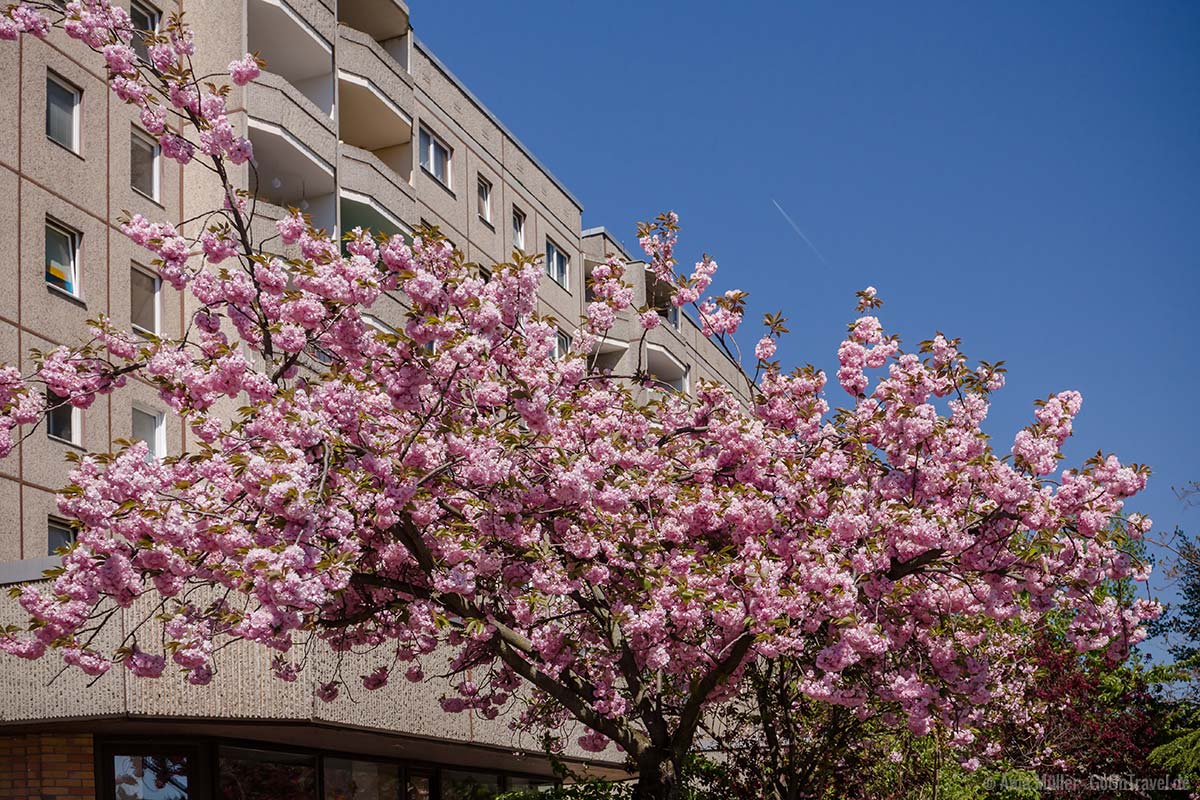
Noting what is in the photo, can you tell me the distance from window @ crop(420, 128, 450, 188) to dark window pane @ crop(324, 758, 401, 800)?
1640 centimetres

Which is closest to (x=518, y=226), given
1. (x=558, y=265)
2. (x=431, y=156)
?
(x=558, y=265)

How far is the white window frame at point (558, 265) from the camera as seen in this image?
38.3m

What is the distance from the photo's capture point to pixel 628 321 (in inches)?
1742

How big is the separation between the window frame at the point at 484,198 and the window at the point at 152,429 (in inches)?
492

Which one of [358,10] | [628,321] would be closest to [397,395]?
[358,10]

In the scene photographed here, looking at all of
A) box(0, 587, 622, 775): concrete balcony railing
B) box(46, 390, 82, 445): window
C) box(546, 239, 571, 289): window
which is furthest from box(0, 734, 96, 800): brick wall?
box(546, 239, 571, 289): window

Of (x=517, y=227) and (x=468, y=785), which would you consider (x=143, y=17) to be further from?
(x=468, y=785)

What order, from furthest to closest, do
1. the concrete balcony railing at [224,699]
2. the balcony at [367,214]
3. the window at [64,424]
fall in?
the balcony at [367,214]
the window at [64,424]
the concrete balcony railing at [224,699]

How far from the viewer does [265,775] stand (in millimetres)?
15211

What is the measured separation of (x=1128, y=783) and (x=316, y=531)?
23.8m

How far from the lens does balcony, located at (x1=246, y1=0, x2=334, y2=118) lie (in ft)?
84.6

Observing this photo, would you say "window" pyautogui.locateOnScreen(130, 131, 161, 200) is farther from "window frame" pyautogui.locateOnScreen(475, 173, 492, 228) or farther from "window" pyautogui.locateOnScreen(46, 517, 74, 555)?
"window frame" pyautogui.locateOnScreen(475, 173, 492, 228)

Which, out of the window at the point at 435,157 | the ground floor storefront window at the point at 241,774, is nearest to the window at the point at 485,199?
the window at the point at 435,157

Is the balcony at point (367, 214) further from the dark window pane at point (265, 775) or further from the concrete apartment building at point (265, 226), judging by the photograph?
the dark window pane at point (265, 775)
